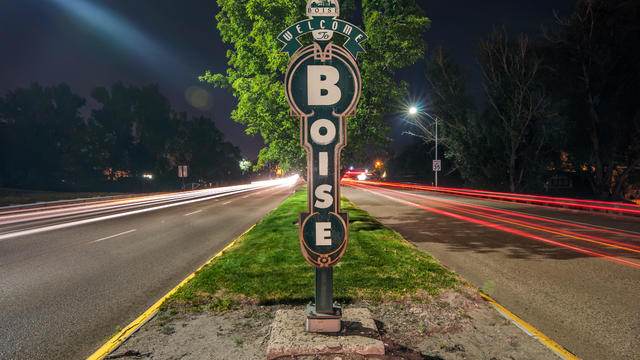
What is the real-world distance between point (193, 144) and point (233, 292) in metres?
75.0

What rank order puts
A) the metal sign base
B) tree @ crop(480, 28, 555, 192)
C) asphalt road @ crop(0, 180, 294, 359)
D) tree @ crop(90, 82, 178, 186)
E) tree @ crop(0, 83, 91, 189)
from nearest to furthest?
the metal sign base, asphalt road @ crop(0, 180, 294, 359), tree @ crop(480, 28, 555, 192), tree @ crop(0, 83, 91, 189), tree @ crop(90, 82, 178, 186)

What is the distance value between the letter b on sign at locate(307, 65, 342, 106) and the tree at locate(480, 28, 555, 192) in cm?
3508

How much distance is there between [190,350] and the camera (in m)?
3.82

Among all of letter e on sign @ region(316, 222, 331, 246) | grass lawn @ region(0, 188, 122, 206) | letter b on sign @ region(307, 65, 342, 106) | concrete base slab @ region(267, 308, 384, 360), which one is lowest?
grass lawn @ region(0, 188, 122, 206)

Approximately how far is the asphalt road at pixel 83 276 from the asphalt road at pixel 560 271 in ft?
19.0

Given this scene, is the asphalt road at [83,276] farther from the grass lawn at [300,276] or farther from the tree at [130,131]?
the tree at [130,131]

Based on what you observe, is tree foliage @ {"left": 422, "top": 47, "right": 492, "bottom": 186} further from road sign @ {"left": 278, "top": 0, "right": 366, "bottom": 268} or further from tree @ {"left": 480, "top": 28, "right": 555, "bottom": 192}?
road sign @ {"left": 278, "top": 0, "right": 366, "bottom": 268}

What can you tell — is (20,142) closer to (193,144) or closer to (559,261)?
(193,144)

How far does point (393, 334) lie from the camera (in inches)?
164

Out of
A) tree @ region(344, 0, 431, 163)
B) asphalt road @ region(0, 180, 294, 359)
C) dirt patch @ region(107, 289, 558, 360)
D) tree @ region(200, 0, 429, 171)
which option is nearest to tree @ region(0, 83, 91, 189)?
asphalt road @ region(0, 180, 294, 359)

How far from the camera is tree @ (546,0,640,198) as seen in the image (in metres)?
26.8

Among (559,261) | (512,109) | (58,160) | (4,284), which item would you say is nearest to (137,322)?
(4,284)

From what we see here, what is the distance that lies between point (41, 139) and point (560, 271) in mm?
74067

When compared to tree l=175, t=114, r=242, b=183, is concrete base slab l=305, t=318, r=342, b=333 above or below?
below
